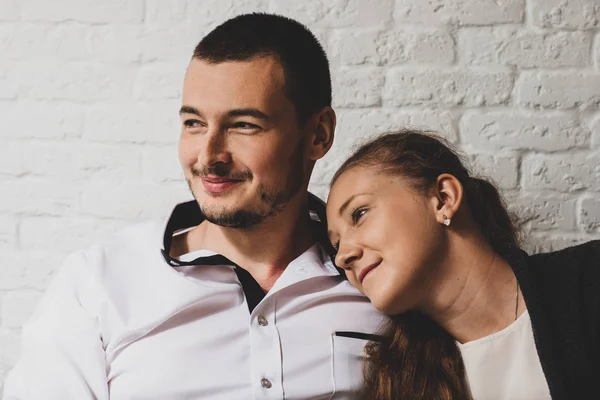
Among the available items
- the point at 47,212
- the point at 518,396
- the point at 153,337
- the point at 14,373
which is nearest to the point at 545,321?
the point at 518,396

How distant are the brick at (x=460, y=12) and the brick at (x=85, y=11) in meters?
0.63

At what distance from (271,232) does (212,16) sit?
0.55 m

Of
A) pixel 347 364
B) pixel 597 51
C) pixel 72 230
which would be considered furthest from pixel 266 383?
pixel 597 51

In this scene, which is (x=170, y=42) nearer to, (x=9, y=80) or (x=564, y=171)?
(x=9, y=80)

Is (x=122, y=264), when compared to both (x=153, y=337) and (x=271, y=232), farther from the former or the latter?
(x=271, y=232)

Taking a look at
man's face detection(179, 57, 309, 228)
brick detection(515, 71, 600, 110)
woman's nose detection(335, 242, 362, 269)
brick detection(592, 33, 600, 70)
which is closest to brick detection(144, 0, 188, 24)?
man's face detection(179, 57, 309, 228)

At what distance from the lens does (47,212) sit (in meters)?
1.64

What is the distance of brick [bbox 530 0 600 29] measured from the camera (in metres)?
1.56

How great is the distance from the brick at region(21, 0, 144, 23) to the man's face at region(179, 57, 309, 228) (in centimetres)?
39

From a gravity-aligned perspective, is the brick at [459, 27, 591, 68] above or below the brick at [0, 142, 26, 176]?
above

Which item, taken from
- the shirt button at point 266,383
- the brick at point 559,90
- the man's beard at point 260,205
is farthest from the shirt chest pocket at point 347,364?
the brick at point 559,90

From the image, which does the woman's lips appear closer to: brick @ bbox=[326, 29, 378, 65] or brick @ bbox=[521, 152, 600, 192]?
brick @ bbox=[326, 29, 378, 65]

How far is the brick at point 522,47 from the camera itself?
1.57 metres

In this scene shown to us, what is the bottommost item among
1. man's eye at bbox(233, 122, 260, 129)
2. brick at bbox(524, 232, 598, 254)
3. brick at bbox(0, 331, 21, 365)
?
brick at bbox(0, 331, 21, 365)
